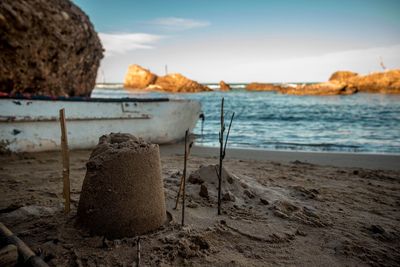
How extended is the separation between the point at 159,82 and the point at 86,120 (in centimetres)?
7233

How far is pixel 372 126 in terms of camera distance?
13742 mm

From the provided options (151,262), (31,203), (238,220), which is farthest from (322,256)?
(31,203)

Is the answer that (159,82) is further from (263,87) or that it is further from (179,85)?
(263,87)

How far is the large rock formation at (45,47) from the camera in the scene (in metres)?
7.04

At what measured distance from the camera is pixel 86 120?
6715mm

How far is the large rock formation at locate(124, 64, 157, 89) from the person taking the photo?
82688 millimetres

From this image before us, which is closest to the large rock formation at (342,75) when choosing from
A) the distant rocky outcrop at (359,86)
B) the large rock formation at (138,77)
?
the distant rocky outcrop at (359,86)

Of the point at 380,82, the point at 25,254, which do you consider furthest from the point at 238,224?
the point at 380,82

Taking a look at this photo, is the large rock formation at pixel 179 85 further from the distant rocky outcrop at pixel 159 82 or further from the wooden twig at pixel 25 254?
the wooden twig at pixel 25 254

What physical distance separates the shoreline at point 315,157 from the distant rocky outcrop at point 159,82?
2442 inches

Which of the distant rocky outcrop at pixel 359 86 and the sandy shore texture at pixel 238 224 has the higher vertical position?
the distant rocky outcrop at pixel 359 86

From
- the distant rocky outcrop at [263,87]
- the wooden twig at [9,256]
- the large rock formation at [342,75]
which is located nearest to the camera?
the wooden twig at [9,256]

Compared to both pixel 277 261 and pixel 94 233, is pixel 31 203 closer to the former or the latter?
pixel 94 233

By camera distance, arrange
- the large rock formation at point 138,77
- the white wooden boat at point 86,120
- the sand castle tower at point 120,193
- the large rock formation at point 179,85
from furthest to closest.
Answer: the large rock formation at point 138,77 < the large rock formation at point 179,85 < the white wooden boat at point 86,120 < the sand castle tower at point 120,193
